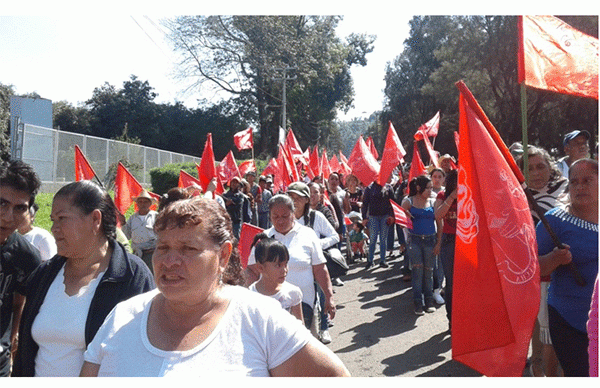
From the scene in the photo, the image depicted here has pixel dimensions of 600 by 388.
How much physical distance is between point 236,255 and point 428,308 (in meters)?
5.01

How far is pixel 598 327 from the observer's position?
2.08 m

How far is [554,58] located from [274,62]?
87.9 feet

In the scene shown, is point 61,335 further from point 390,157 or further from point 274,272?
point 390,157

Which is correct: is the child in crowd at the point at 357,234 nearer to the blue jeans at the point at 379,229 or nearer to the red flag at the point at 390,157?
the blue jeans at the point at 379,229

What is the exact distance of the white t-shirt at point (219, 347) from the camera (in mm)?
1799

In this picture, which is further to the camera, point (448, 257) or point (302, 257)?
point (448, 257)

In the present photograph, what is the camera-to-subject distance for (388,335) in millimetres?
6137

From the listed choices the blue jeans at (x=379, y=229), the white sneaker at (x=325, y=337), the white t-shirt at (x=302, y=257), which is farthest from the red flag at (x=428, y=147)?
the white t-shirt at (x=302, y=257)

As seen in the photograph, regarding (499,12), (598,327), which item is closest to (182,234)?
(598,327)

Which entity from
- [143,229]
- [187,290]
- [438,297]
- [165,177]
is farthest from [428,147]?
[165,177]

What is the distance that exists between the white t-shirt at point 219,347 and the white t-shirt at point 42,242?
1.87 m

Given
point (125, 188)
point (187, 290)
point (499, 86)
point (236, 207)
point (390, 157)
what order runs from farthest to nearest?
point (499, 86) → point (236, 207) → point (390, 157) → point (125, 188) → point (187, 290)

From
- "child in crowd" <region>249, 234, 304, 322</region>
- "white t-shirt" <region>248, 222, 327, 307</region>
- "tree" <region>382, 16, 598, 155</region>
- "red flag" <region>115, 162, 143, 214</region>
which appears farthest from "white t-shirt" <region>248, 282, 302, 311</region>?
"tree" <region>382, 16, 598, 155</region>

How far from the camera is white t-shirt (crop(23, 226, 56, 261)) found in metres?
3.60
